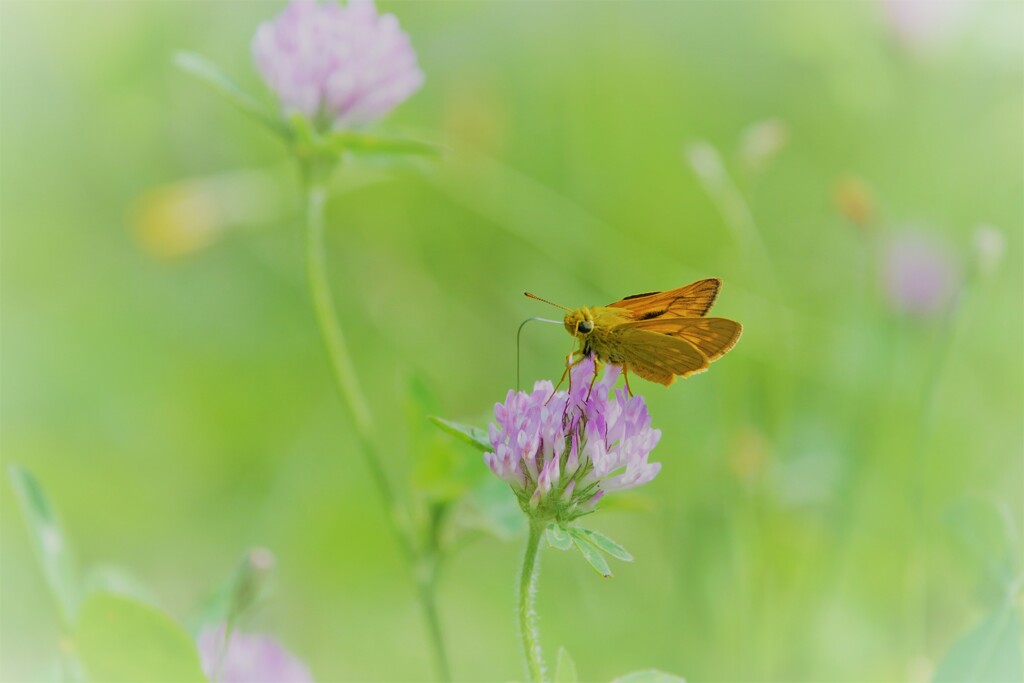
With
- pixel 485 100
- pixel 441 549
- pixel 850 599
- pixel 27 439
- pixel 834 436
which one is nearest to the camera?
pixel 441 549

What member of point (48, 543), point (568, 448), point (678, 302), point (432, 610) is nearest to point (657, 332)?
→ point (678, 302)

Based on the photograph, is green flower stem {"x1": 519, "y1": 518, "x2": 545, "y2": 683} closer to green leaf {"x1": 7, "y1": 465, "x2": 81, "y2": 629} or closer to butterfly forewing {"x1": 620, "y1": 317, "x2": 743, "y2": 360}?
butterfly forewing {"x1": 620, "y1": 317, "x2": 743, "y2": 360}

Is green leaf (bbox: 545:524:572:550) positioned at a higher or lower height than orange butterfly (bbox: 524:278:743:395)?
lower

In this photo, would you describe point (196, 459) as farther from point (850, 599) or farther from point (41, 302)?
point (850, 599)

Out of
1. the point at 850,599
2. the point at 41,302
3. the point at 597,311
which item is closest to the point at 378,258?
the point at 41,302

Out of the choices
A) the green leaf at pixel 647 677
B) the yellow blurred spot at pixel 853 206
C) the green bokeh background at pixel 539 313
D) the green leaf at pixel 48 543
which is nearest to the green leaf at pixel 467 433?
the green leaf at pixel 647 677

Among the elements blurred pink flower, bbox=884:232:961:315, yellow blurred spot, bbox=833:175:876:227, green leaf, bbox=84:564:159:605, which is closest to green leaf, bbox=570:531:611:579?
green leaf, bbox=84:564:159:605

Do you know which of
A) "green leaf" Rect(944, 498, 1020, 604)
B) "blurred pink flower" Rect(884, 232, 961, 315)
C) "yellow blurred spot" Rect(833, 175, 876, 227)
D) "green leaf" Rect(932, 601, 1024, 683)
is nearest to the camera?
"green leaf" Rect(932, 601, 1024, 683)
